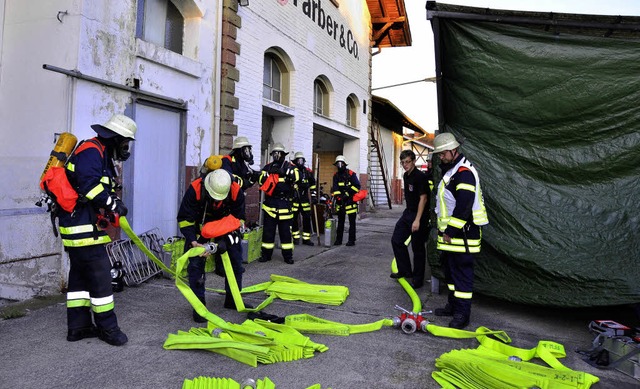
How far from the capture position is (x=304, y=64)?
36.0 ft

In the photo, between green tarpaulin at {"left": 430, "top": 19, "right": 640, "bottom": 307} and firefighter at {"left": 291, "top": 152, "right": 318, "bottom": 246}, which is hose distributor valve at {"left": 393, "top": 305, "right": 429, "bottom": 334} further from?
firefighter at {"left": 291, "top": 152, "right": 318, "bottom": 246}

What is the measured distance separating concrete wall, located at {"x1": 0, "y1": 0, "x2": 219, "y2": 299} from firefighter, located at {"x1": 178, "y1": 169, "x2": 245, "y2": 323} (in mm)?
1979

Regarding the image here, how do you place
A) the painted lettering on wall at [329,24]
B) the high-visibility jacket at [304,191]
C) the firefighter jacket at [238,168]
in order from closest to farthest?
the firefighter jacket at [238,168] → the high-visibility jacket at [304,191] → the painted lettering on wall at [329,24]

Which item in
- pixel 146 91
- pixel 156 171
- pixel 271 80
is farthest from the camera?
pixel 271 80

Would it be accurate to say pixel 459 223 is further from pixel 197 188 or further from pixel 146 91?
pixel 146 91

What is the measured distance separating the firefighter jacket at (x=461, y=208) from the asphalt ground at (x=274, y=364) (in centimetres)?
85

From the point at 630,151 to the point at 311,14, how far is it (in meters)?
8.79

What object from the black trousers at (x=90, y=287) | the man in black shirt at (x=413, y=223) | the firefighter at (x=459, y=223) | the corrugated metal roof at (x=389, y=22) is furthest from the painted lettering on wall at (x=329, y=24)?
the black trousers at (x=90, y=287)

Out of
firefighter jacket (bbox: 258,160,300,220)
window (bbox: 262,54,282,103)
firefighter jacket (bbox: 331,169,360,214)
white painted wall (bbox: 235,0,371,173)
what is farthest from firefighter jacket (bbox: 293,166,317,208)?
window (bbox: 262,54,282,103)

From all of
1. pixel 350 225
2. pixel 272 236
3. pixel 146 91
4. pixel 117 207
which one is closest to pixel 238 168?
pixel 272 236

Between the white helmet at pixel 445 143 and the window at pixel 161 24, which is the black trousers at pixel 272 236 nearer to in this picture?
the window at pixel 161 24

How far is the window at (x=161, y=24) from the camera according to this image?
666cm

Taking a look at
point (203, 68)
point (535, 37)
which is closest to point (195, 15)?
point (203, 68)

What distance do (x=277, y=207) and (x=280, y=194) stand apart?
22 centimetres
